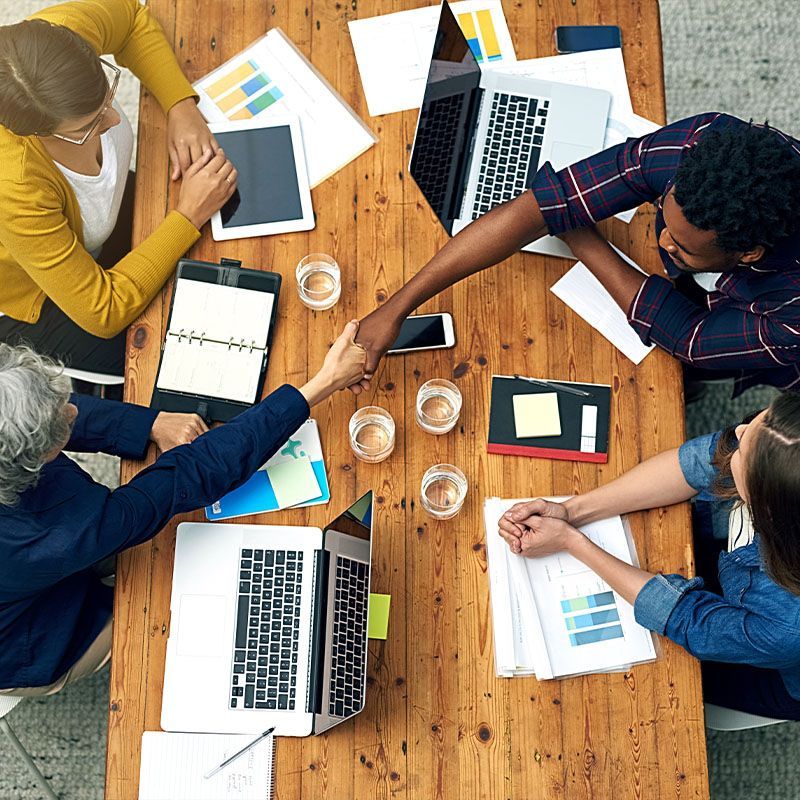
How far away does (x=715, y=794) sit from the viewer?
233 cm

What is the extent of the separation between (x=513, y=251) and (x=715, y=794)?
63.7 inches

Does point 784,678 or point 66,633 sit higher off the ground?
point 66,633

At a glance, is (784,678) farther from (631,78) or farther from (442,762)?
(631,78)

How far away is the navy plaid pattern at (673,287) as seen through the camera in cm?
Result: 161

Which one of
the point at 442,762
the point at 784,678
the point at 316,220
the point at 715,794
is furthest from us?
the point at 715,794

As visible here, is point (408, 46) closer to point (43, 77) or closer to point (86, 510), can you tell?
point (43, 77)

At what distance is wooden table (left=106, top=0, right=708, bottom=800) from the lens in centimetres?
156

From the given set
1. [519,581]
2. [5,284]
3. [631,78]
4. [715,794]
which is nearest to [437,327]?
[519,581]

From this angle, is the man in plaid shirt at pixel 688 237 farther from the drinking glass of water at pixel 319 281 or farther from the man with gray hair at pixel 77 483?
A: the man with gray hair at pixel 77 483

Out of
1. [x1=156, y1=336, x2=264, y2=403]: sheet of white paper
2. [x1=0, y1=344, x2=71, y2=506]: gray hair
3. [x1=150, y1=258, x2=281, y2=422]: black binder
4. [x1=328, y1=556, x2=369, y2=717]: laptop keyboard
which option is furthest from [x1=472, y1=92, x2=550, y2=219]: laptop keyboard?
[x1=0, y1=344, x2=71, y2=506]: gray hair

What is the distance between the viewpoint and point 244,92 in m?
1.92

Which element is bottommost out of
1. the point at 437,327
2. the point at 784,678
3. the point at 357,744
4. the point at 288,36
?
the point at 784,678

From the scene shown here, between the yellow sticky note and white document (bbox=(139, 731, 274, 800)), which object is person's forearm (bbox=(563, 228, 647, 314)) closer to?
the yellow sticky note

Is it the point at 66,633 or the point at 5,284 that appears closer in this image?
the point at 66,633
